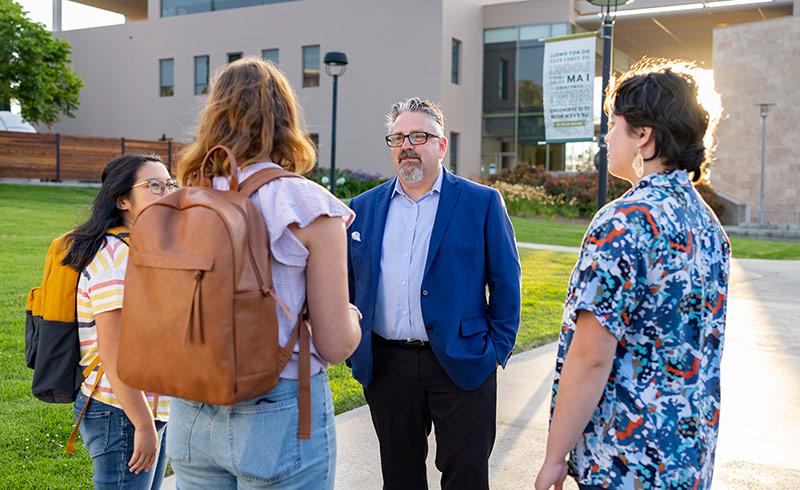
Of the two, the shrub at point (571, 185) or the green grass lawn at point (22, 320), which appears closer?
the green grass lawn at point (22, 320)

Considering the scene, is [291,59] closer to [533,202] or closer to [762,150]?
[533,202]

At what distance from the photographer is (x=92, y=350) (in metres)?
2.86

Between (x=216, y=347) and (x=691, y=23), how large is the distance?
133 ft

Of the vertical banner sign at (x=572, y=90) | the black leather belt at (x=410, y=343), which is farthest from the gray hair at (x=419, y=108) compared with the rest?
the vertical banner sign at (x=572, y=90)

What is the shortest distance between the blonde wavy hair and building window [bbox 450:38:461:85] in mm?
35233

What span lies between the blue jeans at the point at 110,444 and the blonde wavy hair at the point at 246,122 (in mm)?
1071

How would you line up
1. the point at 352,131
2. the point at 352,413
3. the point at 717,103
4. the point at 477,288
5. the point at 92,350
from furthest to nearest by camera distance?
1. the point at 352,131
2. the point at 352,413
3. the point at 477,288
4. the point at 92,350
5. the point at 717,103

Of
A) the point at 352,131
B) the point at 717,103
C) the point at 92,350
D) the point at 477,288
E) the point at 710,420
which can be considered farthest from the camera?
the point at 352,131

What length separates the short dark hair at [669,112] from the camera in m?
2.21

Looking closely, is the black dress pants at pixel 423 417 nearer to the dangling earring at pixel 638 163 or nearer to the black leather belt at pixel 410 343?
the black leather belt at pixel 410 343

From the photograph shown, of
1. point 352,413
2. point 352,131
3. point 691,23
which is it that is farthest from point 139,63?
point 352,413

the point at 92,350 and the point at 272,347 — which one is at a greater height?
the point at 272,347

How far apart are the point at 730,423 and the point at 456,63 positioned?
32.6 metres

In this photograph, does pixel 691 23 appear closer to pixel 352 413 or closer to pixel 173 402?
pixel 352 413
